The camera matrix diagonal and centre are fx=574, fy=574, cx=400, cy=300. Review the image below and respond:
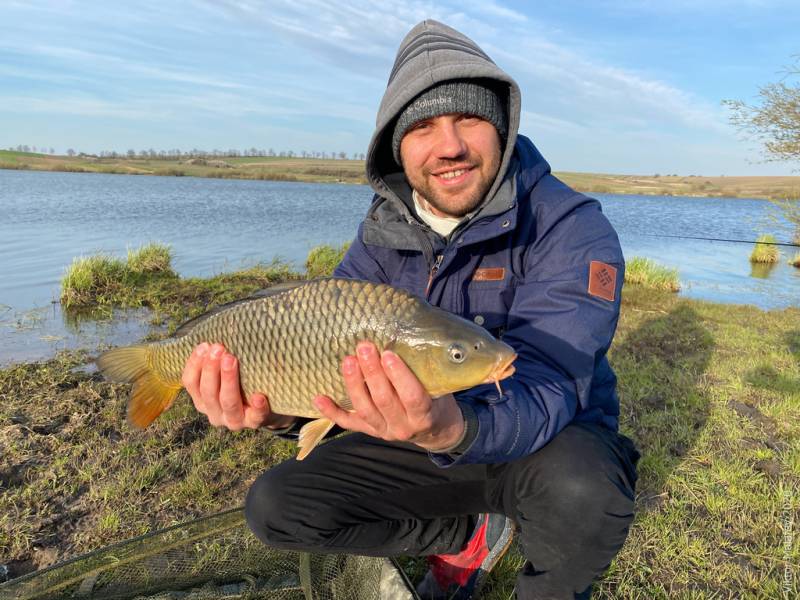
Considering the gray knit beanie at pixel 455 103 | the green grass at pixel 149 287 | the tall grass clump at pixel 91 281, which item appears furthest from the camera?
the tall grass clump at pixel 91 281

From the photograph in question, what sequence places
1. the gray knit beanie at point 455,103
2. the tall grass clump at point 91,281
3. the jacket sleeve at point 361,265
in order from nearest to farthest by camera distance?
the gray knit beanie at point 455,103, the jacket sleeve at point 361,265, the tall grass clump at point 91,281

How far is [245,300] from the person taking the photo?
4.65 ft

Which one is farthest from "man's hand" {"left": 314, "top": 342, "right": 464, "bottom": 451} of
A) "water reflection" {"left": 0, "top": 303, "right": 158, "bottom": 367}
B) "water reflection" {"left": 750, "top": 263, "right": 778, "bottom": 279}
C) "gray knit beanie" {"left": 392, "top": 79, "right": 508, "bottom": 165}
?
"water reflection" {"left": 750, "top": 263, "right": 778, "bottom": 279}

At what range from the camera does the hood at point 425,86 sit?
1.76m

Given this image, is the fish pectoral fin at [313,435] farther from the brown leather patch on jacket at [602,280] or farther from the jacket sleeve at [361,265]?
the brown leather patch on jacket at [602,280]

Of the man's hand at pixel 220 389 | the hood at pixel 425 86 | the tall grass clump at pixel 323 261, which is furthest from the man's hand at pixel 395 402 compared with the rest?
the tall grass clump at pixel 323 261

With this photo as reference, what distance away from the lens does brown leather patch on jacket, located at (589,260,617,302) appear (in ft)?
4.70

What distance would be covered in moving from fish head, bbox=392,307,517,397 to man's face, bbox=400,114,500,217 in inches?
25.0

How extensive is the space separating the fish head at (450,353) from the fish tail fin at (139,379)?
2.42ft

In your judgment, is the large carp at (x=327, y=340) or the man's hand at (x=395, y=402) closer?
the man's hand at (x=395, y=402)

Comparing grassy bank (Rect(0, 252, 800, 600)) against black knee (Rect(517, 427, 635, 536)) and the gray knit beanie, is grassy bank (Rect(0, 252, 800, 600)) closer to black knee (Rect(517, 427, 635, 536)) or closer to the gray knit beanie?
black knee (Rect(517, 427, 635, 536))

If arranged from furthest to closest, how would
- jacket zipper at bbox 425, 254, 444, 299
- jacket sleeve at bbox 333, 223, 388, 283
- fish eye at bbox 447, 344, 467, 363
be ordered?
jacket sleeve at bbox 333, 223, 388, 283, jacket zipper at bbox 425, 254, 444, 299, fish eye at bbox 447, 344, 467, 363

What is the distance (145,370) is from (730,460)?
2.16 meters

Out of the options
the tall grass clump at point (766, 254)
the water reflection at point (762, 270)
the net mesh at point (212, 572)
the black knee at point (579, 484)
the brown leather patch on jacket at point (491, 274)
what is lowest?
the water reflection at point (762, 270)
